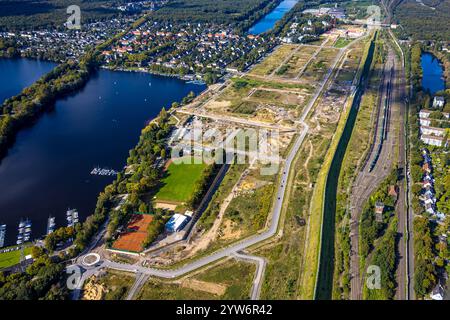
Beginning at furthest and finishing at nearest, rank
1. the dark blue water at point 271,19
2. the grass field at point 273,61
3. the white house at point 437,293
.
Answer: the dark blue water at point 271,19 < the grass field at point 273,61 < the white house at point 437,293

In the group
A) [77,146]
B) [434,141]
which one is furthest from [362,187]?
[77,146]

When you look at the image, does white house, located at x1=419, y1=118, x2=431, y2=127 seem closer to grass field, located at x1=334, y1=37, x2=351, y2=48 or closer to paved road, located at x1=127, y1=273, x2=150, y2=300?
grass field, located at x1=334, y1=37, x2=351, y2=48

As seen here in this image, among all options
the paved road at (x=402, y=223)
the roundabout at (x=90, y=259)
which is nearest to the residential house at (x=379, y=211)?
the paved road at (x=402, y=223)

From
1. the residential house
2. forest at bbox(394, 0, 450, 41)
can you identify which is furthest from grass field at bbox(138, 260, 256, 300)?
forest at bbox(394, 0, 450, 41)

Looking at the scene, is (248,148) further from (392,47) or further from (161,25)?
(161,25)

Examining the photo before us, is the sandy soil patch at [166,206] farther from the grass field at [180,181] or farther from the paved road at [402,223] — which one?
the paved road at [402,223]

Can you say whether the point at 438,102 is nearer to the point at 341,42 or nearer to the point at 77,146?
the point at 341,42
